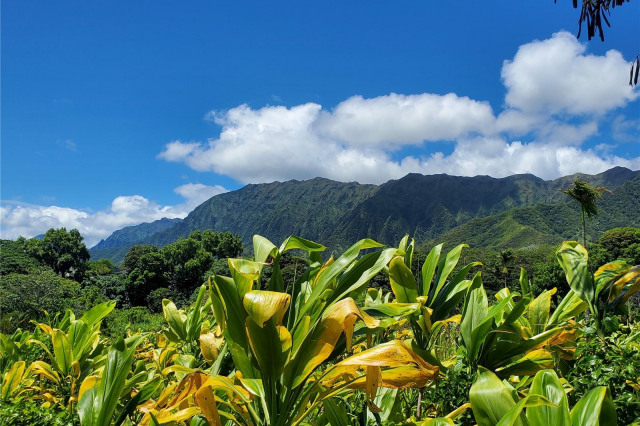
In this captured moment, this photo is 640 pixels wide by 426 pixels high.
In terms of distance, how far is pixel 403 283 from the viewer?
153cm

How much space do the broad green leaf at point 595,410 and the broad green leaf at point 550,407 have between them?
0.04 m

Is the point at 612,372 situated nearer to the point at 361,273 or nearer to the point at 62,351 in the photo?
the point at 361,273

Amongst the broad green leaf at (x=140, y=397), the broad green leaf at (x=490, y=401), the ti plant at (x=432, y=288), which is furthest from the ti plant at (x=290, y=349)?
the ti plant at (x=432, y=288)

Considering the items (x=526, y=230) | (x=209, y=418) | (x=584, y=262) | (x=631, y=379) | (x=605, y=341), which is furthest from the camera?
(x=526, y=230)

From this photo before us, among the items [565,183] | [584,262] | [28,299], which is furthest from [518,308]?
[565,183]

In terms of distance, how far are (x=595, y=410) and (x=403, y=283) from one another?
780 millimetres

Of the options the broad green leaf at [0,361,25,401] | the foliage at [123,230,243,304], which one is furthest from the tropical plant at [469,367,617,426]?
the foliage at [123,230,243,304]

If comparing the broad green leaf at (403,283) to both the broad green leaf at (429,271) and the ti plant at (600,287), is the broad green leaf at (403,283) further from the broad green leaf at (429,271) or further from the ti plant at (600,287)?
the ti plant at (600,287)

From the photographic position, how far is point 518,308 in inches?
52.6

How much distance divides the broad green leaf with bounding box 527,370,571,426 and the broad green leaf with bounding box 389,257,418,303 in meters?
0.62

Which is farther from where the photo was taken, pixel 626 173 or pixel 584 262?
pixel 626 173

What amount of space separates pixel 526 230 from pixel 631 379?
11417 cm

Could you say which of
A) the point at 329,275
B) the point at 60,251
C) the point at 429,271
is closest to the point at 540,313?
the point at 429,271

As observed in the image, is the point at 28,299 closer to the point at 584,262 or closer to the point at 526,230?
the point at 584,262
